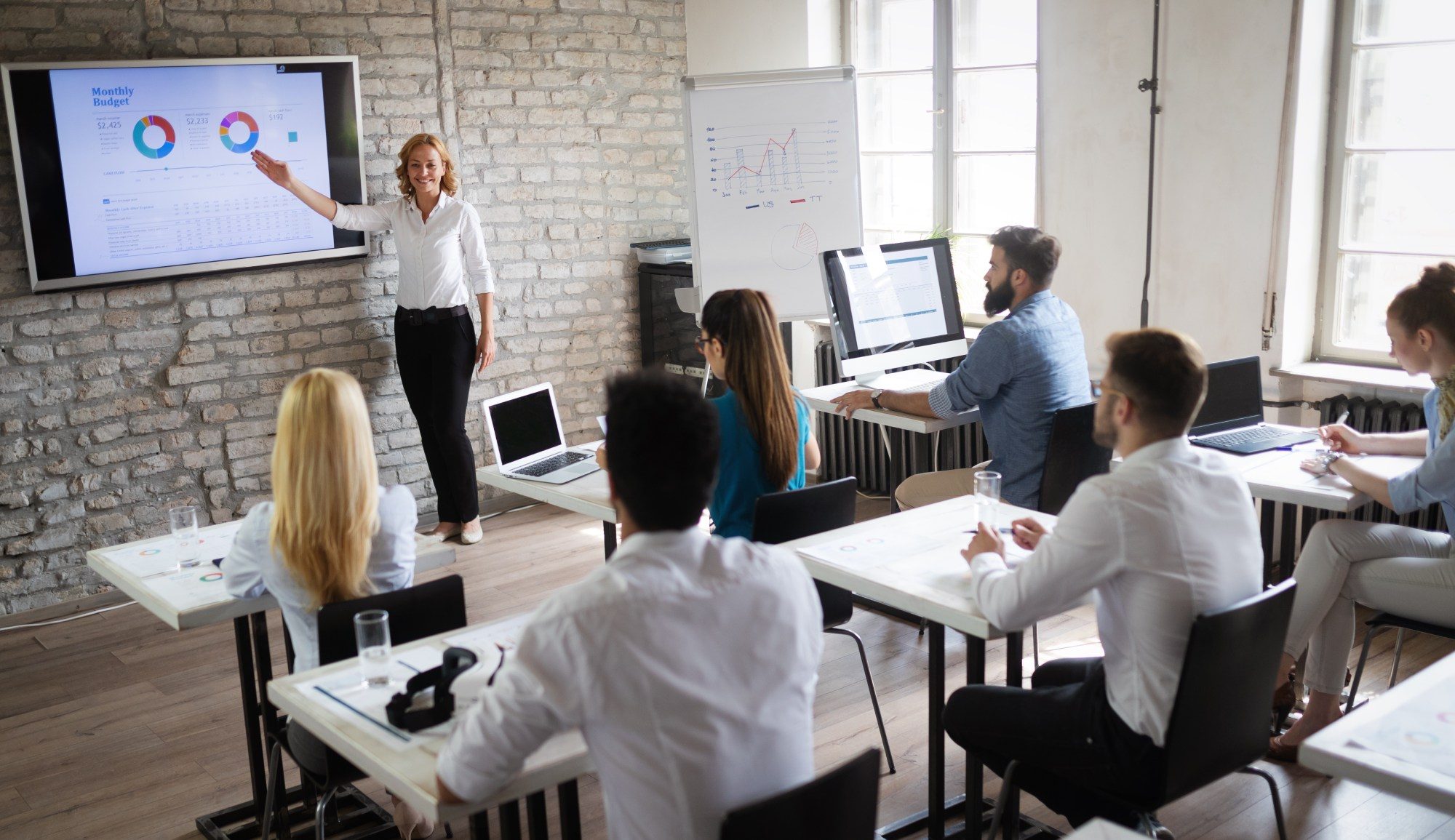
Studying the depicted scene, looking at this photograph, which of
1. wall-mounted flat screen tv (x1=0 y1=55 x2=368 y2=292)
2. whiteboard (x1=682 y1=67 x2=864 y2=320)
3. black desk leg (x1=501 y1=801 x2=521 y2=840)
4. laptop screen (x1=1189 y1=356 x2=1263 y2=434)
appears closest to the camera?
black desk leg (x1=501 y1=801 x2=521 y2=840)

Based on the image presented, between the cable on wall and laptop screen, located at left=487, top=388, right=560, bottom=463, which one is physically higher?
the cable on wall

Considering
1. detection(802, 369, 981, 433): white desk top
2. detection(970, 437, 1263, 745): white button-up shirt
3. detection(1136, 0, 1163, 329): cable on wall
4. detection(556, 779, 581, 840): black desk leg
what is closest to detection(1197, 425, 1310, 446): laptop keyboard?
detection(802, 369, 981, 433): white desk top

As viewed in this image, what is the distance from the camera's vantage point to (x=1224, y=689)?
7.11 ft

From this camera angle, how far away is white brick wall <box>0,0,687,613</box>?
4.66m

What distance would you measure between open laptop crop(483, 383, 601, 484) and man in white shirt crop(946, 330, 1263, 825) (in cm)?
165

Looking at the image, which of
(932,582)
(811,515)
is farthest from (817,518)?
(932,582)

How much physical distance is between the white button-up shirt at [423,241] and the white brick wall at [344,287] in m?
0.19

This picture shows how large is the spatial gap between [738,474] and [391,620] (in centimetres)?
101

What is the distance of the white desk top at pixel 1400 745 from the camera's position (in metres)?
1.70

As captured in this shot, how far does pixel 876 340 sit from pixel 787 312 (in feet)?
2.85

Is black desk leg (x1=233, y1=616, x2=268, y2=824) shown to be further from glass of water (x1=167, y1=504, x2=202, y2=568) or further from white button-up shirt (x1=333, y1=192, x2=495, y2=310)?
white button-up shirt (x1=333, y1=192, x2=495, y2=310)

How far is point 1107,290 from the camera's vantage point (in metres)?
4.94

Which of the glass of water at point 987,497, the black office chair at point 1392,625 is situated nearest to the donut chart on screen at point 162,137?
the glass of water at point 987,497

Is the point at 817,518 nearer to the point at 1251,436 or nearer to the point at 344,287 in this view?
the point at 1251,436
